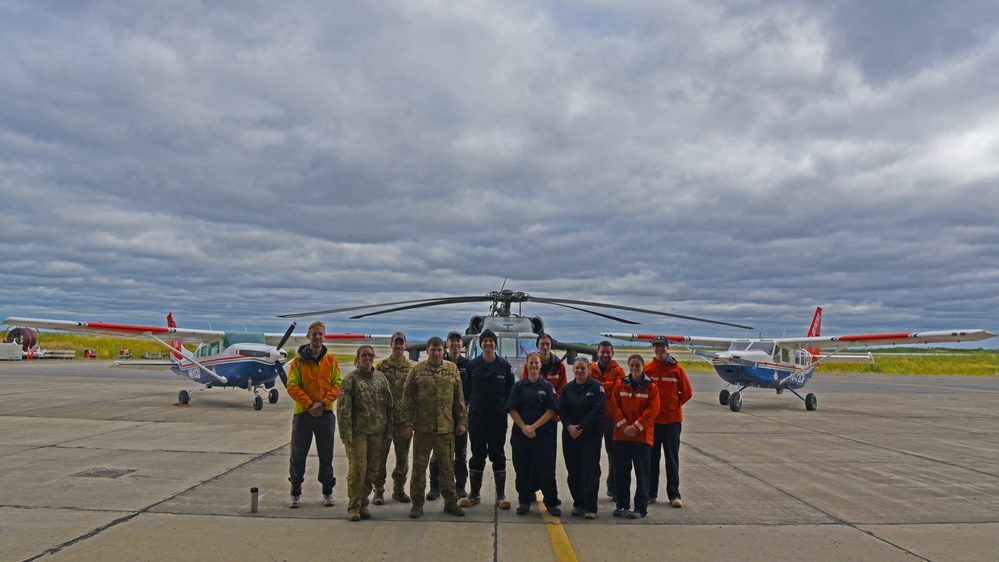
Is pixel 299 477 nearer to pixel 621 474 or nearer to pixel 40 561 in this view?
pixel 40 561

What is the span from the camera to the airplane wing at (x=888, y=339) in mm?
17498

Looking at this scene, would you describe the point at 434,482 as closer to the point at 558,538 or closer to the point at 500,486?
the point at 500,486

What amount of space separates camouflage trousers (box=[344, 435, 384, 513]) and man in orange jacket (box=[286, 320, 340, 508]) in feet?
1.82

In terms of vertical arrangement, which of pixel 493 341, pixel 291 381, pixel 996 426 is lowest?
pixel 996 426

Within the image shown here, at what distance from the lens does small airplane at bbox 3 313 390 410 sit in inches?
640

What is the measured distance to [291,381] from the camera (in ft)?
20.4

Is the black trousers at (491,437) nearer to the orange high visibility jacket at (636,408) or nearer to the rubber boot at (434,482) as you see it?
the rubber boot at (434,482)

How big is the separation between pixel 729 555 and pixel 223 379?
15089 mm

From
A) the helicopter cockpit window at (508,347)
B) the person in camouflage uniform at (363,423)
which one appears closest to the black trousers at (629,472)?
the person in camouflage uniform at (363,423)

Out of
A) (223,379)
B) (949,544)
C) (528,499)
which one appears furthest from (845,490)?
(223,379)

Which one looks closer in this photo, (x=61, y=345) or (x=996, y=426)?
(x=996, y=426)

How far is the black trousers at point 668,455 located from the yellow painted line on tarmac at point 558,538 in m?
1.28

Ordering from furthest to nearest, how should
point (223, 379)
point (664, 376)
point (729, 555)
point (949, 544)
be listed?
point (223, 379), point (664, 376), point (949, 544), point (729, 555)

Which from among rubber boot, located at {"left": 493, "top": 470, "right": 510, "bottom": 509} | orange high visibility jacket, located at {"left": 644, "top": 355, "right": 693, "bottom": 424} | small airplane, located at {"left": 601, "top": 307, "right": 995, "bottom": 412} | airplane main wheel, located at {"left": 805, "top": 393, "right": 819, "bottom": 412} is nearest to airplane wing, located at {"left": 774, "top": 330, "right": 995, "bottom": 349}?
small airplane, located at {"left": 601, "top": 307, "right": 995, "bottom": 412}
